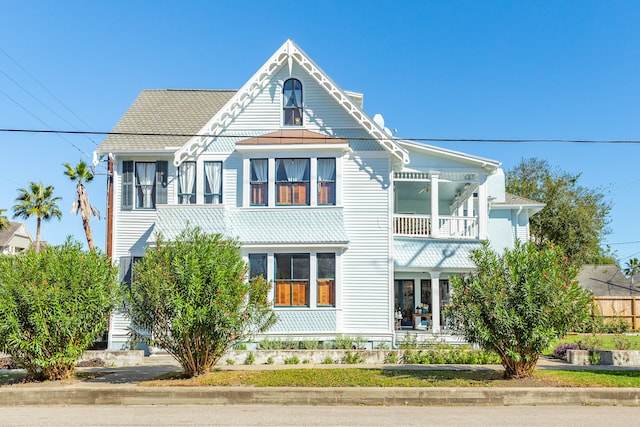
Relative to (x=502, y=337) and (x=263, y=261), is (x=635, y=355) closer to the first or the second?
(x=502, y=337)

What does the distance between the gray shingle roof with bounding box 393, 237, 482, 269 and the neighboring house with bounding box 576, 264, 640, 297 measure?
23.1 m

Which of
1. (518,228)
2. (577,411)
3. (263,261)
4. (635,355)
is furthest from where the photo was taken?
(518,228)

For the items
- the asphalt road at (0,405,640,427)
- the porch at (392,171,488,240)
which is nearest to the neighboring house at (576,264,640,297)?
the porch at (392,171,488,240)

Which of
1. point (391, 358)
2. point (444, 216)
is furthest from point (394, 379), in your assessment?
point (444, 216)

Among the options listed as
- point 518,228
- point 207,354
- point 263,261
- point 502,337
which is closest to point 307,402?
point 207,354

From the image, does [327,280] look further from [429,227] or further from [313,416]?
[313,416]

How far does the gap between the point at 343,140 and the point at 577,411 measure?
1232cm

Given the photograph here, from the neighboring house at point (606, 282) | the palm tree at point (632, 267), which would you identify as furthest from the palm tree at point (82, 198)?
the palm tree at point (632, 267)

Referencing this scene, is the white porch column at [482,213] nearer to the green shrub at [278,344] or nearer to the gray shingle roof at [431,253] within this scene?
the gray shingle roof at [431,253]

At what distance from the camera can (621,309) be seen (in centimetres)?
3028

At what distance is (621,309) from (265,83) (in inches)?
762

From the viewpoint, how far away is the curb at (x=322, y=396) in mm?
13281

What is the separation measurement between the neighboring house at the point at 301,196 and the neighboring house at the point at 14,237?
4803 cm

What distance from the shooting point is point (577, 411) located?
1247 centimetres
